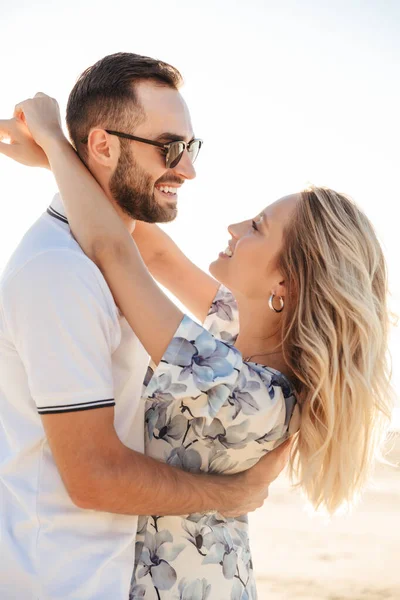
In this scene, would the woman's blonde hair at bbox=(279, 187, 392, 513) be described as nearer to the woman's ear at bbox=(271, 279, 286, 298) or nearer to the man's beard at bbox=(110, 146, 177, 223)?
the woman's ear at bbox=(271, 279, 286, 298)

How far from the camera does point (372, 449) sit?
3205mm

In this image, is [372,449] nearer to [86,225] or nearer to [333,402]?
[333,402]

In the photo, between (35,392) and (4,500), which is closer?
(35,392)

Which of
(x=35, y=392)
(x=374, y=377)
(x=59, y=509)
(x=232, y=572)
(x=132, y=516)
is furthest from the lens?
(x=374, y=377)

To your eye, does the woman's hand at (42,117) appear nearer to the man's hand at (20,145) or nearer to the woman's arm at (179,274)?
the man's hand at (20,145)

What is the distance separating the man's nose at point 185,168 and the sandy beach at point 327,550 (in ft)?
10.6

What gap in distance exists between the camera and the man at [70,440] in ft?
7.36

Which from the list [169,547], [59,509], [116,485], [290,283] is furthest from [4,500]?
[290,283]

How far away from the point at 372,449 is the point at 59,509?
56.3 inches

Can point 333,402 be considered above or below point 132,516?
above

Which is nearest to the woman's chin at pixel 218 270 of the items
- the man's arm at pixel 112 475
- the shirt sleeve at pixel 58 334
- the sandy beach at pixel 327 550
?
the man's arm at pixel 112 475

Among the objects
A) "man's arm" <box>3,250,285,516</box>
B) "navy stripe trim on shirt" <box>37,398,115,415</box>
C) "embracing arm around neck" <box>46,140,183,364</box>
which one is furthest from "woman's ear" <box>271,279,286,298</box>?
"navy stripe trim on shirt" <box>37,398,115,415</box>

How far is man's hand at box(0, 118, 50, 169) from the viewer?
9.88 feet

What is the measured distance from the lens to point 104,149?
9.68 feet
